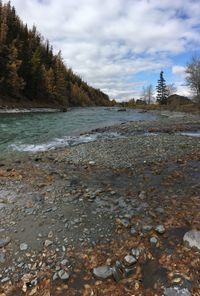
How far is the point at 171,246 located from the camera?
513 cm

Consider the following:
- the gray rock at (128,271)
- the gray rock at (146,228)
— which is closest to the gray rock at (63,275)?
the gray rock at (128,271)

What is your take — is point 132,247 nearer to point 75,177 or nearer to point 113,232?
point 113,232

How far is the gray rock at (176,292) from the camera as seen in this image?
393 centimetres

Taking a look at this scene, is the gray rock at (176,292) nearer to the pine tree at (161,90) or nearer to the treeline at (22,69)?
the treeline at (22,69)

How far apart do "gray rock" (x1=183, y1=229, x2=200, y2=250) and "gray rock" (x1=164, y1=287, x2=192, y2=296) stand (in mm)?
1161

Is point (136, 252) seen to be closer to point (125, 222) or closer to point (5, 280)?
point (125, 222)

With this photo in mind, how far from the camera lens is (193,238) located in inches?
205

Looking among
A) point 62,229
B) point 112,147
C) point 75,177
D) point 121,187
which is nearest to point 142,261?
point 62,229

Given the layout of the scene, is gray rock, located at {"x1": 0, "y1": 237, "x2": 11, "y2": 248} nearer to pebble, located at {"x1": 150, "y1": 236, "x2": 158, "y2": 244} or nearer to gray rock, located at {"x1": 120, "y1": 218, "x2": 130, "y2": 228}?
gray rock, located at {"x1": 120, "y1": 218, "x2": 130, "y2": 228}

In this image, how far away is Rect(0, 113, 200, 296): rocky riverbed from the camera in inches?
169

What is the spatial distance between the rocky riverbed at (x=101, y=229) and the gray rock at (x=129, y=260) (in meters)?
0.02

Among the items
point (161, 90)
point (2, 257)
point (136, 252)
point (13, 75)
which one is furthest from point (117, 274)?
point (161, 90)

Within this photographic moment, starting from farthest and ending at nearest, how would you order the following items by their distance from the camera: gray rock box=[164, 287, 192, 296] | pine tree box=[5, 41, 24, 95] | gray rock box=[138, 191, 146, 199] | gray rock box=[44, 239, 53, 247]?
1. pine tree box=[5, 41, 24, 95]
2. gray rock box=[138, 191, 146, 199]
3. gray rock box=[44, 239, 53, 247]
4. gray rock box=[164, 287, 192, 296]

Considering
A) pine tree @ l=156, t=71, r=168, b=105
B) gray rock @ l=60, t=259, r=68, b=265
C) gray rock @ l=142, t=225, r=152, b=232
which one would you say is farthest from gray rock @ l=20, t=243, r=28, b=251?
pine tree @ l=156, t=71, r=168, b=105
